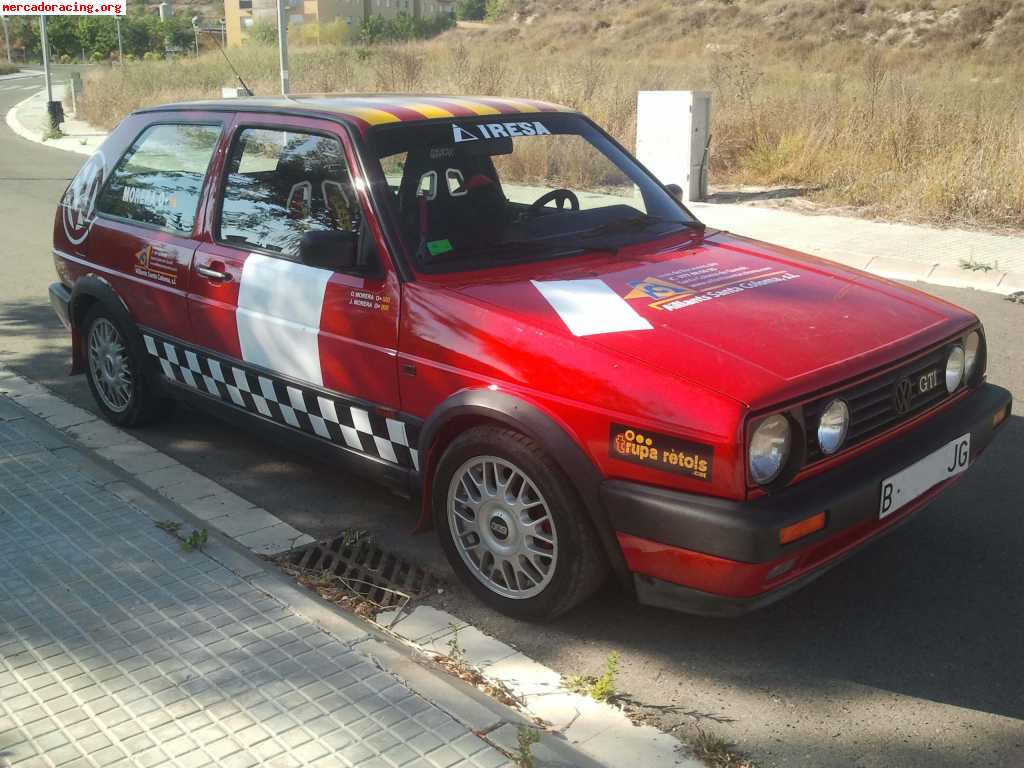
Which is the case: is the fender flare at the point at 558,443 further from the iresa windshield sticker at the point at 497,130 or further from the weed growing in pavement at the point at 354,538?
the iresa windshield sticker at the point at 497,130

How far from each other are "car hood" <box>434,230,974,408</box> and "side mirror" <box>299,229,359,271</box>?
0.43m

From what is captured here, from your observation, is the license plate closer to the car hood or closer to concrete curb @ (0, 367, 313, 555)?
the car hood

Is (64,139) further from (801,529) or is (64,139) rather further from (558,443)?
(801,529)

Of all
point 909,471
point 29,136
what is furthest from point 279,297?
Answer: point 29,136

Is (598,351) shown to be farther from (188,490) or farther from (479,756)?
(188,490)

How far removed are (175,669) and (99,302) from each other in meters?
2.93

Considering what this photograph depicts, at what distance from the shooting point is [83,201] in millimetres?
5719

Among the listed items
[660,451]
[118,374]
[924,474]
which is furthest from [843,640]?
[118,374]

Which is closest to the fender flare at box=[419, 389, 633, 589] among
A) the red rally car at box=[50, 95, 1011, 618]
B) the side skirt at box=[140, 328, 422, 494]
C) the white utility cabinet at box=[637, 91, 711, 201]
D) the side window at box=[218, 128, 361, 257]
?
the red rally car at box=[50, 95, 1011, 618]

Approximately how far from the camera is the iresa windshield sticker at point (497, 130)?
4.33 meters

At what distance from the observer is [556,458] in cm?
323

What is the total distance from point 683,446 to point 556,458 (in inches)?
16.6

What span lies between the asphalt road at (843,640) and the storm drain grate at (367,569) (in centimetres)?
11

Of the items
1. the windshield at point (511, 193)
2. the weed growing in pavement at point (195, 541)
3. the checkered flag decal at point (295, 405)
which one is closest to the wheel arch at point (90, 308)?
the checkered flag decal at point (295, 405)
